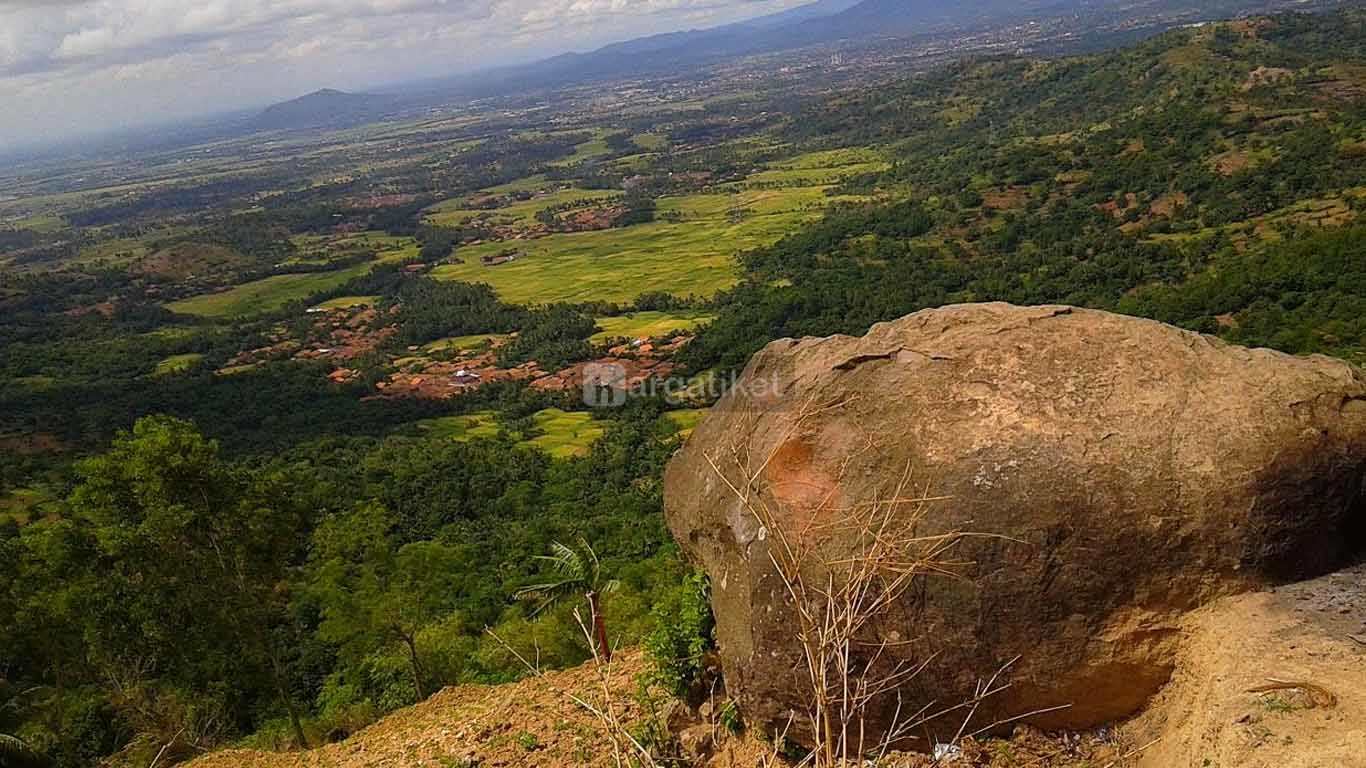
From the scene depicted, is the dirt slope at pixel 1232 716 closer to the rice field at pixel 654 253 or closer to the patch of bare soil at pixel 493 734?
the patch of bare soil at pixel 493 734

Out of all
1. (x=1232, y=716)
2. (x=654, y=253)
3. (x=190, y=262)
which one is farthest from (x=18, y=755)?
(x=190, y=262)

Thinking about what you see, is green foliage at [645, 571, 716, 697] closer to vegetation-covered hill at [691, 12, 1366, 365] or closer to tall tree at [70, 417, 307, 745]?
tall tree at [70, 417, 307, 745]

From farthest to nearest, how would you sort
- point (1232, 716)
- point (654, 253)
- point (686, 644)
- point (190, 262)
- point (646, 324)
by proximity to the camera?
point (190, 262), point (654, 253), point (646, 324), point (686, 644), point (1232, 716)

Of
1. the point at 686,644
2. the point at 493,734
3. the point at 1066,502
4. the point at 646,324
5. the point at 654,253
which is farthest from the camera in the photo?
the point at 654,253

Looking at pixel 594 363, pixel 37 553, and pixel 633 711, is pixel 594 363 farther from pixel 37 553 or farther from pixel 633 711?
pixel 633 711

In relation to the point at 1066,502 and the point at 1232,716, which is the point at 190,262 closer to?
the point at 1066,502
